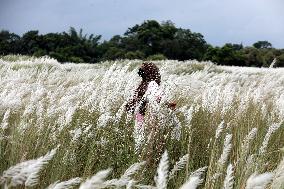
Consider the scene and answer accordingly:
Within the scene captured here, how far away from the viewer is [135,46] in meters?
56.7

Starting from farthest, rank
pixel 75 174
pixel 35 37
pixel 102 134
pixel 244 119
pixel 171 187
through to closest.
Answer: pixel 35 37
pixel 244 119
pixel 102 134
pixel 171 187
pixel 75 174

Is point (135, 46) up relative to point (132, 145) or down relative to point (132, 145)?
up

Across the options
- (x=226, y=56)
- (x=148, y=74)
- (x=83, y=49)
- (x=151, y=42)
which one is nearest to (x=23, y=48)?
(x=83, y=49)

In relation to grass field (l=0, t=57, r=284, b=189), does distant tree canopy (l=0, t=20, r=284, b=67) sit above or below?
above

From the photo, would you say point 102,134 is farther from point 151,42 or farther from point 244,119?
point 151,42

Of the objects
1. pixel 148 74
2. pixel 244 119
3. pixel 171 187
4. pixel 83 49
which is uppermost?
pixel 83 49

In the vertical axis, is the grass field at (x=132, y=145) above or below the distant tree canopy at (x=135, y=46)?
below

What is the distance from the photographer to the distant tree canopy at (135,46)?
4838 centimetres

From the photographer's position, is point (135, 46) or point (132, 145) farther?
point (135, 46)

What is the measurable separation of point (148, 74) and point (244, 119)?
1229 millimetres

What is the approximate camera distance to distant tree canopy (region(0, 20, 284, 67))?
159ft

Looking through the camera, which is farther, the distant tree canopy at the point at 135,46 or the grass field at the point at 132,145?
the distant tree canopy at the point at 135,46

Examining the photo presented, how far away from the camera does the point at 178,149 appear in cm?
459

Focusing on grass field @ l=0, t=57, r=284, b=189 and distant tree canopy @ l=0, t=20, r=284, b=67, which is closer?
grass field @ l=0, t=57, r=284, b=189
